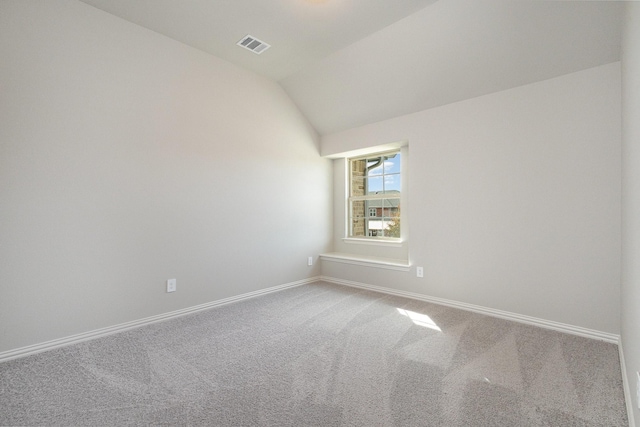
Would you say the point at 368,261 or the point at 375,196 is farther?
the point at 375,196

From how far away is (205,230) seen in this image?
→ 311 centimetres

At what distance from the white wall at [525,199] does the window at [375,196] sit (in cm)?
68

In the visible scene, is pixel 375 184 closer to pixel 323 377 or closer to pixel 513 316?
pixel 513 316

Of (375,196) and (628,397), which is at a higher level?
(375,196)

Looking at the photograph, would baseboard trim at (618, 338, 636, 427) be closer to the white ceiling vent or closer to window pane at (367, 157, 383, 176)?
window pane at (367, 157, 383, 176)

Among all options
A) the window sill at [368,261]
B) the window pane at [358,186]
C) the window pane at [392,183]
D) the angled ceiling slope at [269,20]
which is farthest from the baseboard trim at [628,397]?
the window pane at [358,186]

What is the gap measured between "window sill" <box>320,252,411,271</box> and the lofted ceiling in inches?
75.1

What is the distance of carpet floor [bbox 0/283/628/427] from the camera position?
1456 mm

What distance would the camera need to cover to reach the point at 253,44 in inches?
116

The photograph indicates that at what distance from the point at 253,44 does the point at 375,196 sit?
8.40 ft

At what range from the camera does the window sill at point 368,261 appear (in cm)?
357

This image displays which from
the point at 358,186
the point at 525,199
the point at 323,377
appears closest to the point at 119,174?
the point at 323,377

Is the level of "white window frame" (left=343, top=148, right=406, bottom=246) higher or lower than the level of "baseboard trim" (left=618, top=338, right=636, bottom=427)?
higher

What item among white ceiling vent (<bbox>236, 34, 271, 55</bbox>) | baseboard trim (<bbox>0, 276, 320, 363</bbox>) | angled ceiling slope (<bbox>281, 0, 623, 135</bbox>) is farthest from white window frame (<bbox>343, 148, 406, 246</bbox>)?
white ceiling vent (<bbox>236, 34, 271, 55</bbox>)
